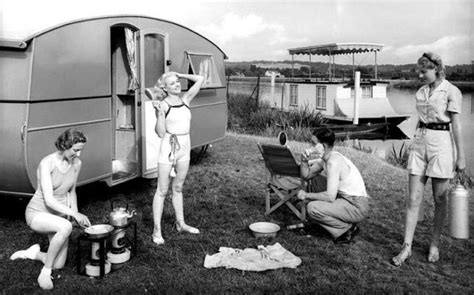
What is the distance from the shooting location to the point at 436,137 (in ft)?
13.5

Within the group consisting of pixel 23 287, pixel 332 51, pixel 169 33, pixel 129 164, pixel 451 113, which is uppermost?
pixel 332 51

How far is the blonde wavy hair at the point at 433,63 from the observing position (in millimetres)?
4070

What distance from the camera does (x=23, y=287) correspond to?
12.7 feet

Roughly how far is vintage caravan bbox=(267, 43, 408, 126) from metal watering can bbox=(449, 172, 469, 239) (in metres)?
14.1

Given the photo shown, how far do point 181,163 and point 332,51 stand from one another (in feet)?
52.5

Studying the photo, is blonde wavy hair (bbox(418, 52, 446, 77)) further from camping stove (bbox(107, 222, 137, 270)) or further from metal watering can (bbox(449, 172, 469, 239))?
camping stove (bbox(107, 222, 137, 270))

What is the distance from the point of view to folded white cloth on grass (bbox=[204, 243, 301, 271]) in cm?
425

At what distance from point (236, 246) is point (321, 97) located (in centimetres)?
1545

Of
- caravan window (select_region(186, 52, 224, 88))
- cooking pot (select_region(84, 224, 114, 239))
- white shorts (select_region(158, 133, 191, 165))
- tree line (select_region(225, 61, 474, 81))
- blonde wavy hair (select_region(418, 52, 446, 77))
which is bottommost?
cooking pot (select_region(84, 224, 114, 239))

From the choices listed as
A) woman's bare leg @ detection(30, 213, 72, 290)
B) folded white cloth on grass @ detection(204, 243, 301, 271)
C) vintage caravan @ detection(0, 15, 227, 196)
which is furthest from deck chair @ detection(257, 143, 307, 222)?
woman's bare leg @ detection(30, 213, 72, 290)

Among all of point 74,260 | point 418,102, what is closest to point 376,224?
point 418,102

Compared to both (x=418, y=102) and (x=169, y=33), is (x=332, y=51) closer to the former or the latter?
(x=169, y=33)

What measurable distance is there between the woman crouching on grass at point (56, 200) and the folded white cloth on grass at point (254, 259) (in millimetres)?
1240

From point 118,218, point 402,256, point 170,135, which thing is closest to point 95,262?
point 118,218
